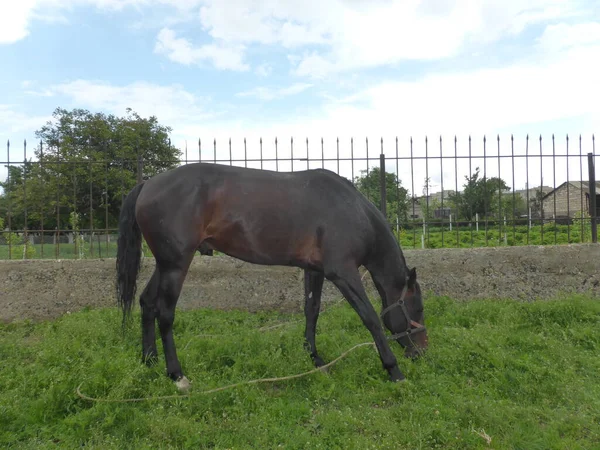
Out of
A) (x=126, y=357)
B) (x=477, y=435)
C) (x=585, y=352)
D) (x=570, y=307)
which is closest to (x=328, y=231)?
(x=477, y=435)

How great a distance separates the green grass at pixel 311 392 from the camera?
261 centimetres

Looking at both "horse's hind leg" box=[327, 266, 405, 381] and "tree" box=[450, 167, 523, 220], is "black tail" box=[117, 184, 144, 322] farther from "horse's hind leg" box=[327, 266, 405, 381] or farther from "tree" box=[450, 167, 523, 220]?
"tree" box=[450, 167, 523, 220]

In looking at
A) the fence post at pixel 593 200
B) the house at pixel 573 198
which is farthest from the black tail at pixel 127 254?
the fence post at pixel 593 200

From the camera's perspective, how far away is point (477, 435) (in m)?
2.57

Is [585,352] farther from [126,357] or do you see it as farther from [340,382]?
[126,357]

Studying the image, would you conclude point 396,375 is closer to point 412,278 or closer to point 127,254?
point 412,278

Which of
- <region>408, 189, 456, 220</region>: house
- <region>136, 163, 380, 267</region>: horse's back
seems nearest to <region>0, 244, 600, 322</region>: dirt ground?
<region>408, 189, 456, 220</region>: house

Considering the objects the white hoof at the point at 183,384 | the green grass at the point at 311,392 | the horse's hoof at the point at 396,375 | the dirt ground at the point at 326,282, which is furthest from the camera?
the dirt ground at the point at 326,282

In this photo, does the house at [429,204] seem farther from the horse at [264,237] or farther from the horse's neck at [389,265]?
the horse at [264,237]

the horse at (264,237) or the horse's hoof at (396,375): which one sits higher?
the horse at (264,237)

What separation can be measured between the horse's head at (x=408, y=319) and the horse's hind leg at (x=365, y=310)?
35 cm

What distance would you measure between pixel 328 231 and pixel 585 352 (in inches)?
117

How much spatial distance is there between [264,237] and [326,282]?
2.71 meters

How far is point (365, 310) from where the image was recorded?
3.53m
